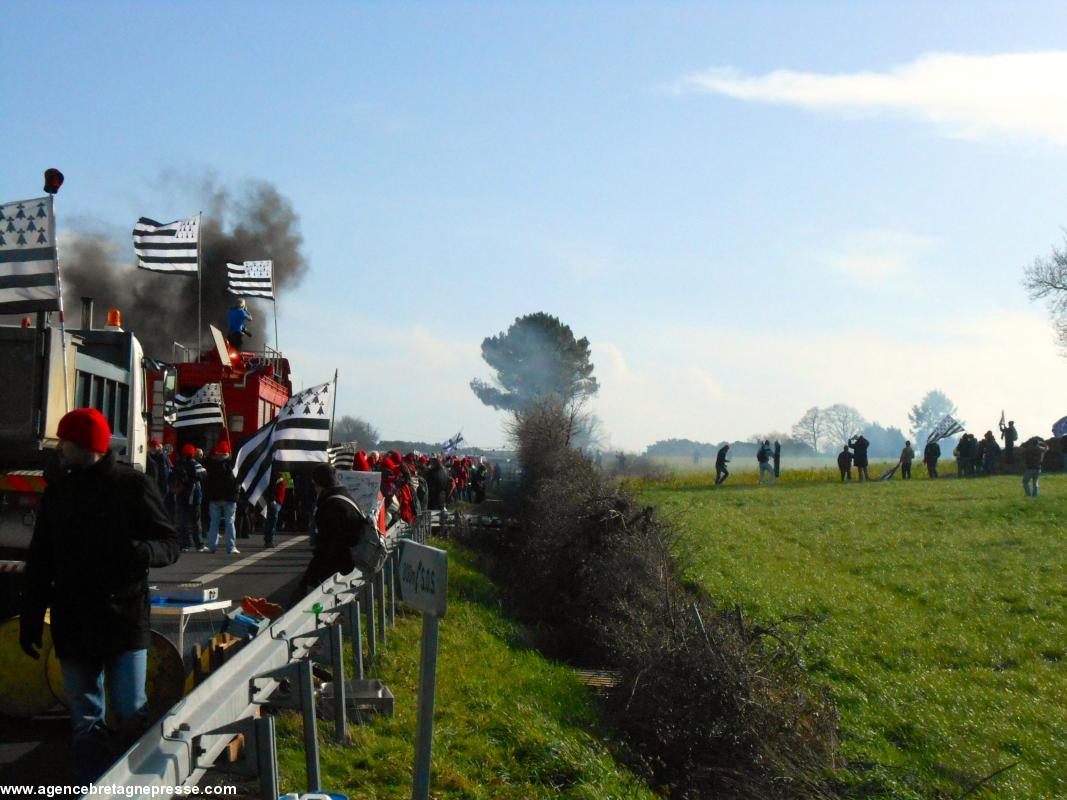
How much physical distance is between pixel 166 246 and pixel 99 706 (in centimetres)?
2587

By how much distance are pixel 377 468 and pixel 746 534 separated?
8474 mm

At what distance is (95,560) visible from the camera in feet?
17.8

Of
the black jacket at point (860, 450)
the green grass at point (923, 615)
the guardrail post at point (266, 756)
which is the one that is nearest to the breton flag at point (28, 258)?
the guardrail post at point (266, 756)

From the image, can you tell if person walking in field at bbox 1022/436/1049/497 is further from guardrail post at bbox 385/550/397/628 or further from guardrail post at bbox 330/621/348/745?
guardrail post at bbox 330/621/348/745

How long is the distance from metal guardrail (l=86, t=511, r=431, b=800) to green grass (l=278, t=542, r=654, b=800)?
0.43 m

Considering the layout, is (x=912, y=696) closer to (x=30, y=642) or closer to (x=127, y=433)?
(x=127, y=433)

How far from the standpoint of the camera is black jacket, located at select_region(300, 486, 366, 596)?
33.0ft

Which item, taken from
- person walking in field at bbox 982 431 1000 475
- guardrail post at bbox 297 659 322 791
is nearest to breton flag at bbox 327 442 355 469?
guardrail post at bbox 297 659 322 791

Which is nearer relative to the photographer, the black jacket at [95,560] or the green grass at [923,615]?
the black jacket at [95,560]

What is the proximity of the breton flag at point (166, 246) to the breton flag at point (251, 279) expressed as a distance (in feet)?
21.2

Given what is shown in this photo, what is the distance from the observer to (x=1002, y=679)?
13969 mm

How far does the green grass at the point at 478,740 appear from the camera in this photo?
6.91 meters

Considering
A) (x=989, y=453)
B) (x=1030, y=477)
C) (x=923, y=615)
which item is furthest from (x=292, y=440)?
(x=989, y=453)

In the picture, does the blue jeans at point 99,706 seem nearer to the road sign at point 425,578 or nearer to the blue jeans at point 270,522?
the road sign at point 425,578
